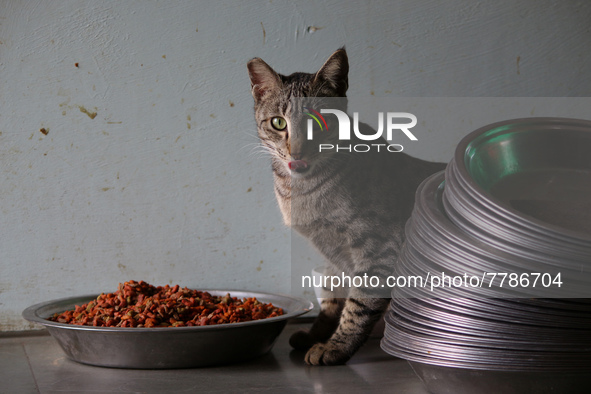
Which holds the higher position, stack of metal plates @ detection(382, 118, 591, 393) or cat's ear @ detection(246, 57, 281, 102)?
cat's ear @ detection(246, 57, 281, 102)

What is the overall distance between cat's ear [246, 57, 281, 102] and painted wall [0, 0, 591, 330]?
0.32m

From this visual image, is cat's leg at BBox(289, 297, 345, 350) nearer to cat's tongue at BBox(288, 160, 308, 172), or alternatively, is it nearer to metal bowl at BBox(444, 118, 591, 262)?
cat's tongue at BBox(288, 160, 308, 172)

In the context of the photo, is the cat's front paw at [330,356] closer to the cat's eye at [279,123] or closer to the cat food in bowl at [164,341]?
the cat food in bowl at [164,341]

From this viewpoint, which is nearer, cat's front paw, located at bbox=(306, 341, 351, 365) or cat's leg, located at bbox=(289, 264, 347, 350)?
cat's front paw, located at bbox=(306, 341, 351, 365)

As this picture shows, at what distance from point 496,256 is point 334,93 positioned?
0.66m

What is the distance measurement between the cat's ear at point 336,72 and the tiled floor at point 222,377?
0.69 m

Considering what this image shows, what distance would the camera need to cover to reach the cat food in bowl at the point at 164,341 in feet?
3.89

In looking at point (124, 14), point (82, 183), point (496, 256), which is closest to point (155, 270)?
point (82, 183)

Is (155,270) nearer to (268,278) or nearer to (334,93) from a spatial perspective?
(268,278)

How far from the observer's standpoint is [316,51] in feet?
5.85

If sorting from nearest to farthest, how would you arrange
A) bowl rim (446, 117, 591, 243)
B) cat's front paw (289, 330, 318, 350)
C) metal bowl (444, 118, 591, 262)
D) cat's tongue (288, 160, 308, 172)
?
bowl rim (446, 117, 591, 243) → metal bowl (444, 118, 591, 262) → cat's tongue (288, 160, 308, 172) → cat's front paw (289, 330, 318, 350)

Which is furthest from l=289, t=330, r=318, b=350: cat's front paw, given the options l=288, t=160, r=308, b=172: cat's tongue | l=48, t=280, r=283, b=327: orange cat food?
l=288, t=160, r=308, b=172: cat's tongue

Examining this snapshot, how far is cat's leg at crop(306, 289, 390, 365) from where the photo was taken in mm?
1298

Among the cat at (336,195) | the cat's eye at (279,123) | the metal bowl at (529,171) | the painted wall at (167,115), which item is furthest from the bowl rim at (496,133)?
the painted wall at (167,115)
